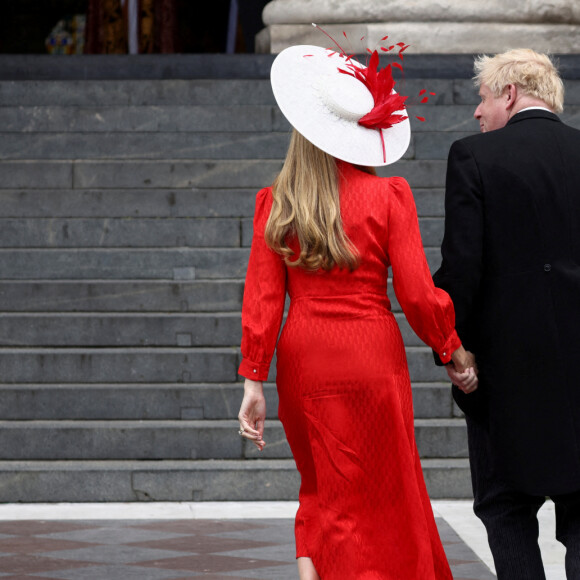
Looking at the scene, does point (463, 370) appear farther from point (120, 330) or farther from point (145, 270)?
point (145, 270)

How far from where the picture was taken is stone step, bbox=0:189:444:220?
8.37 meters

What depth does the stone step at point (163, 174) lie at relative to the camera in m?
8.59

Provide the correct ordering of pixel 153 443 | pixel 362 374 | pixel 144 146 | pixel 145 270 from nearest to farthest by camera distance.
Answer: pixel 362 374 < pixel 153 443 < pixel 145 270 < pixel 144 146

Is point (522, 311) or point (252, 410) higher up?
point (522, 311)

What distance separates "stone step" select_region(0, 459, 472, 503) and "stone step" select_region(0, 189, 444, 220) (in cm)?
244

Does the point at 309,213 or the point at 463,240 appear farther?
the point at 463,240

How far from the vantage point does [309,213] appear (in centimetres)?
343

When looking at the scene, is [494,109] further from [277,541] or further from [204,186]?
[204,186]

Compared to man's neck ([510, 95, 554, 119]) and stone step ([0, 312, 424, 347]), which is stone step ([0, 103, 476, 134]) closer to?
stone step ([0, 312, 424, 347])

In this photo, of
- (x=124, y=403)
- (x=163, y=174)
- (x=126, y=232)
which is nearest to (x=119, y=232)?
(x=126, y=232)

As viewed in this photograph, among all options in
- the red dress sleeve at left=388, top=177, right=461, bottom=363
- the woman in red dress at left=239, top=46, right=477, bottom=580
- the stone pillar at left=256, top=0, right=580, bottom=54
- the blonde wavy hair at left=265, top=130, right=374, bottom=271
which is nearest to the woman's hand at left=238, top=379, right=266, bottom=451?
the woman in red dress at left=239, top=46, right=477, bottom=580

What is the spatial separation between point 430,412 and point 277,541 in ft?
5.79

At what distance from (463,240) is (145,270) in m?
4.56

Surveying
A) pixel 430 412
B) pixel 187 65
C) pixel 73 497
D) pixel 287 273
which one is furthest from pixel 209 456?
pixel 187 65
